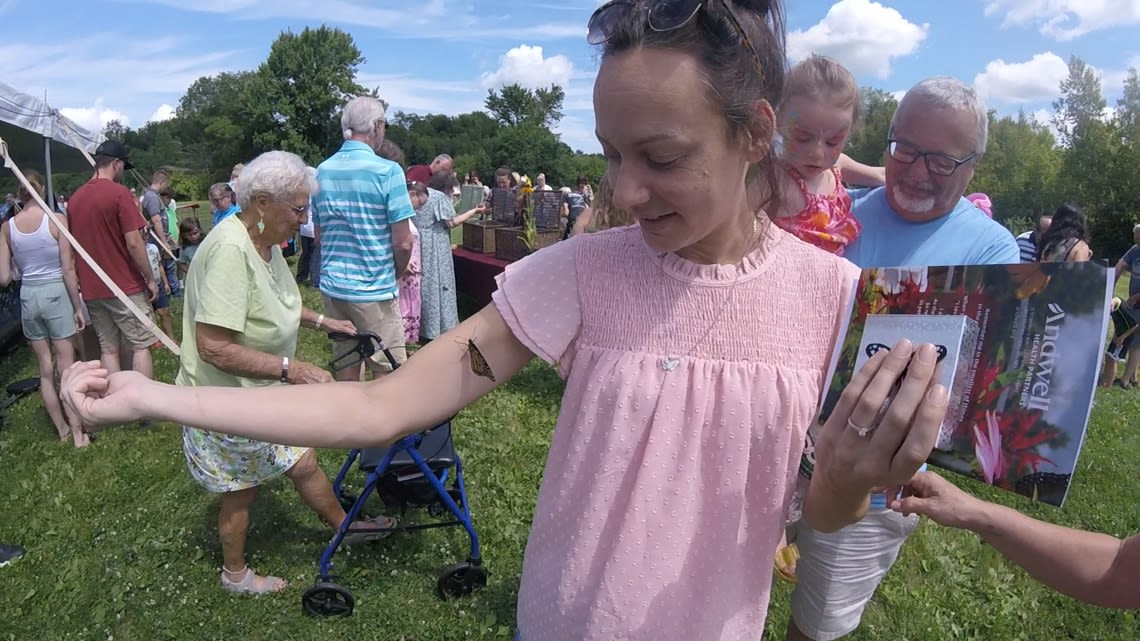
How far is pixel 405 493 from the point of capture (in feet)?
10.9

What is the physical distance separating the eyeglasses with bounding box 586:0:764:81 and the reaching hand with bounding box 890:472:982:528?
83 cm

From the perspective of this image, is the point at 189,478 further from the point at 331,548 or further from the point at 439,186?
the point at 439,186

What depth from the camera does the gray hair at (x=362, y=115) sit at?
184 inches

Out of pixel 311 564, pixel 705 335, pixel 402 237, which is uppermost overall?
pixel 705 335

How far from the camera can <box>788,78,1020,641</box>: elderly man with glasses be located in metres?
1.96

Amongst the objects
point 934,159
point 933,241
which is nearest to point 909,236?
point 933,241

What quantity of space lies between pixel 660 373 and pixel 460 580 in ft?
8.22

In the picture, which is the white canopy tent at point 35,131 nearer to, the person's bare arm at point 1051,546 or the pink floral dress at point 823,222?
the pink floral dress at point 823,222

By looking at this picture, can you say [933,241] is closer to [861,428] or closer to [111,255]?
[861,428]

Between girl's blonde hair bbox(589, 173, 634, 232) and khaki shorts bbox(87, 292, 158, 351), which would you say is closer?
girl's blonde hair bbox(589, 173, 634, 232)

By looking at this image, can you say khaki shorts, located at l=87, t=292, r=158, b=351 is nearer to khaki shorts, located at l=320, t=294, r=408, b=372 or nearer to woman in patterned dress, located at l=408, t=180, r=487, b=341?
khaki shorts, located at l=320, t=294, r=408, b=372

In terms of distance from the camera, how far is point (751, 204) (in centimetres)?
129

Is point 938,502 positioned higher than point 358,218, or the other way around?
point 358,218

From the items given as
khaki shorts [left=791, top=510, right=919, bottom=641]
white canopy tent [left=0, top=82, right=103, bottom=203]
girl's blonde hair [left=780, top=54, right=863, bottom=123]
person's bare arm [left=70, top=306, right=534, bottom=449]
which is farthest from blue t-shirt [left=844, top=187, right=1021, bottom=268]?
white canopy tent [left=0, top=82, right=103, bottom=203]
